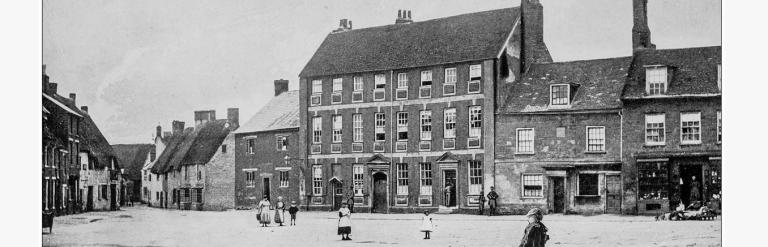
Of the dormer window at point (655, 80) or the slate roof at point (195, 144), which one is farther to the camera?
the slate roof at point (195, 144)

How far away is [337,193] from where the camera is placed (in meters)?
15.6

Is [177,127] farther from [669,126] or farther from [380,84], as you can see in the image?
[669,126]

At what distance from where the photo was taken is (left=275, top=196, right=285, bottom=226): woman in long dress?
1524 cm

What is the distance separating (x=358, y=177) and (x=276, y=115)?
1.45 m

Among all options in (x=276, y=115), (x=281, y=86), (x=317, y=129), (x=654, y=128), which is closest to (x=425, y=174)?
(x=317, y=129)

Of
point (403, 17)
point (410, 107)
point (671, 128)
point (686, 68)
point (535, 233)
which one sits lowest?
point (535, 233)

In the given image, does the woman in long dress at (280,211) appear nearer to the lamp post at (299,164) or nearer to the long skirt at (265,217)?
the long skirt at (265,217)

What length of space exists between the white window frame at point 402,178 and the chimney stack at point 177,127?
3.12m

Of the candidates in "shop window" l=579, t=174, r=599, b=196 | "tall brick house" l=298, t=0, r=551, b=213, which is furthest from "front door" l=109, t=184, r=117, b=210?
"shop window" l=579, t=174, r=599, b=196

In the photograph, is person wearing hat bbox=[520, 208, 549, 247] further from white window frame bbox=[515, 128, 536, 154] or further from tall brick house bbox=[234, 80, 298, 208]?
tall brick house bbox=[234, 80, 298, 208]

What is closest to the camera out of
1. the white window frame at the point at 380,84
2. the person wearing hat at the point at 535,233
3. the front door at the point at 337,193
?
the person wearing hat at the point at 535,233

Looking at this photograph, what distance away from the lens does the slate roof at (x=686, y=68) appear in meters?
12.9

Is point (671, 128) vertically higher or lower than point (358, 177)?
higher

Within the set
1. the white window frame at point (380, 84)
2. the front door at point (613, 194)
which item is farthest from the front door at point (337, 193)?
the front door at point (613, 194)
